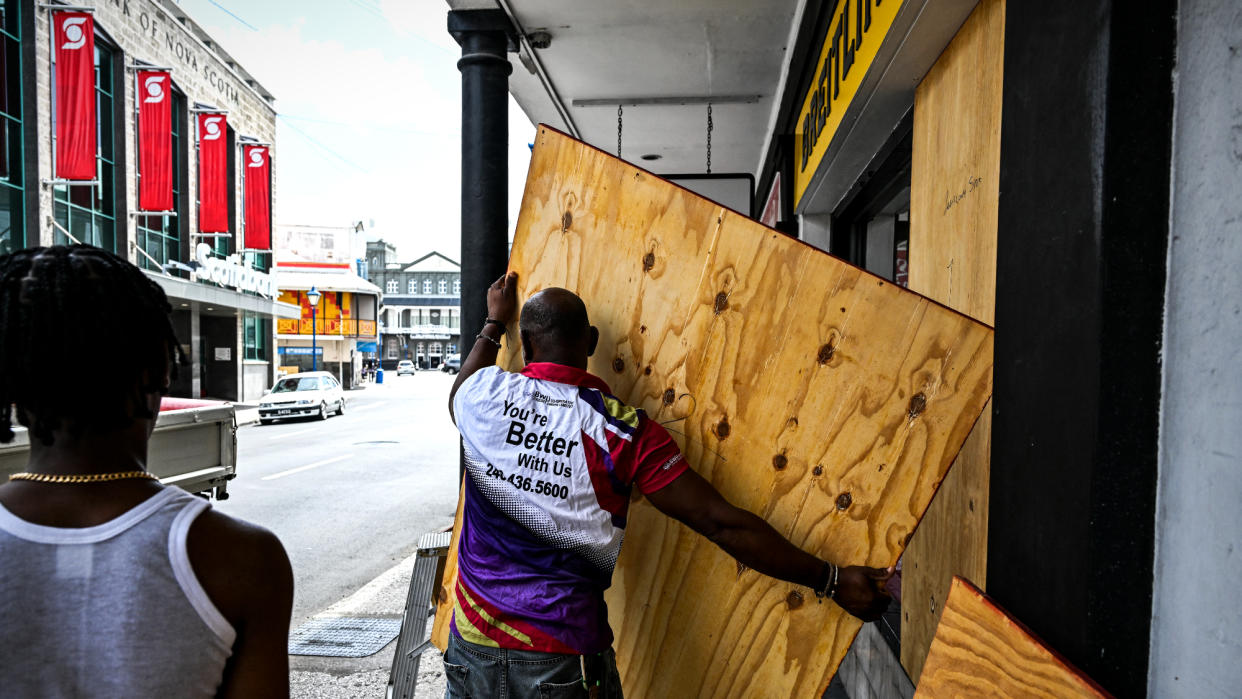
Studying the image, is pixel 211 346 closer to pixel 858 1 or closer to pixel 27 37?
pixel 27 37

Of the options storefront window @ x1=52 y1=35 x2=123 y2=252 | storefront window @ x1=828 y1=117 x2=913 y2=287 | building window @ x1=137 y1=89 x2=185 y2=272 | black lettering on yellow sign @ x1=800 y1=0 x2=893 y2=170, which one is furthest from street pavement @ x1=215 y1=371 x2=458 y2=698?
building window @ x1=137 y1=89 x2=185 y2=272

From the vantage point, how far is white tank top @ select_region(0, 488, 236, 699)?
107 cm

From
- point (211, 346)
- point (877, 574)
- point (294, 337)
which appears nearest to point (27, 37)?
point (211, 346)

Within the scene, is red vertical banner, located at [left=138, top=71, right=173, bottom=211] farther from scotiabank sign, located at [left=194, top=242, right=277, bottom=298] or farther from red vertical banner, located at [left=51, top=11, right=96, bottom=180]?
red vertical banner, located at [left=51, top=11, right=96, bottom=180]

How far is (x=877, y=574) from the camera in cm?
196

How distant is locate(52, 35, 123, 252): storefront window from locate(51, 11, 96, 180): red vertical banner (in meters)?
2.40

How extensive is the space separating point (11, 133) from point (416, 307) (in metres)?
68.3

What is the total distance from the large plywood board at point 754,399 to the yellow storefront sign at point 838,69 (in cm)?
97

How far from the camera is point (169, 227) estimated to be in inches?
903

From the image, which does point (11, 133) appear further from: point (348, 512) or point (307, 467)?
point (348, 512)

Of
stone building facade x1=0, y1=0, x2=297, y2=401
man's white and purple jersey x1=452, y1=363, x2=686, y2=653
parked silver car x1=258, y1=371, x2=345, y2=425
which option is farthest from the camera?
parked silver car x1=258, y1=371, x2=345, y2=425

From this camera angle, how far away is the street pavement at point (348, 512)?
421 cm

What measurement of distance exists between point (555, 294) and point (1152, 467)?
1.58m

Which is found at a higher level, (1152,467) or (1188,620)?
(1152,467)
